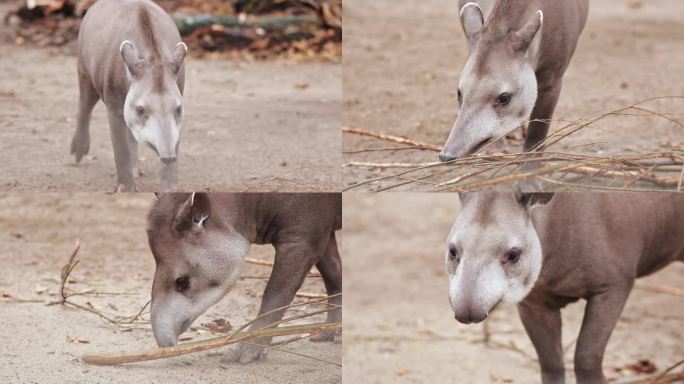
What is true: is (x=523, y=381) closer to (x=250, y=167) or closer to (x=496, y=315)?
(x=496, y=315)

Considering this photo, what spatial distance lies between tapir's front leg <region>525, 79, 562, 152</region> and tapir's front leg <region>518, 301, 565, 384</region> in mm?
773

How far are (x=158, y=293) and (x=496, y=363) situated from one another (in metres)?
2.91

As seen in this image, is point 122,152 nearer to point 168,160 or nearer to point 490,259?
point 168,160

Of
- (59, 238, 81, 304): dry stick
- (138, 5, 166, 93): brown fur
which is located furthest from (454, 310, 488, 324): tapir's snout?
(59, 238, 81, 304): dry stick

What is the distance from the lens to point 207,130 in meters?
6.64

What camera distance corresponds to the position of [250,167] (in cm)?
622

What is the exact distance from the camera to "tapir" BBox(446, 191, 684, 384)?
438 centimetres

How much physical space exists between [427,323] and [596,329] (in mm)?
2814

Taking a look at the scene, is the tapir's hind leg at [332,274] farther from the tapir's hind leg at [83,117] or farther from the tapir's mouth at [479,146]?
the tapir's hind leg at [83,117]

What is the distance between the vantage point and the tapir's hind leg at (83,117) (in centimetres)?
587

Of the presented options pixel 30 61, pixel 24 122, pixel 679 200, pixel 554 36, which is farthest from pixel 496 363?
pixel 30 61

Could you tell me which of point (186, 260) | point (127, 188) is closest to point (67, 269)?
point (127, 188)

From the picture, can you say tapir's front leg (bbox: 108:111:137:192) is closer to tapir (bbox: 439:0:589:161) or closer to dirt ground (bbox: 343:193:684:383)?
tapir (bbox: 439:0:589:161)

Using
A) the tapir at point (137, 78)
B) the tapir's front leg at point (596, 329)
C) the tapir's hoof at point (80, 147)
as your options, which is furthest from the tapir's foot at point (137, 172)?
the tapir's front leg at point (596, 329)
